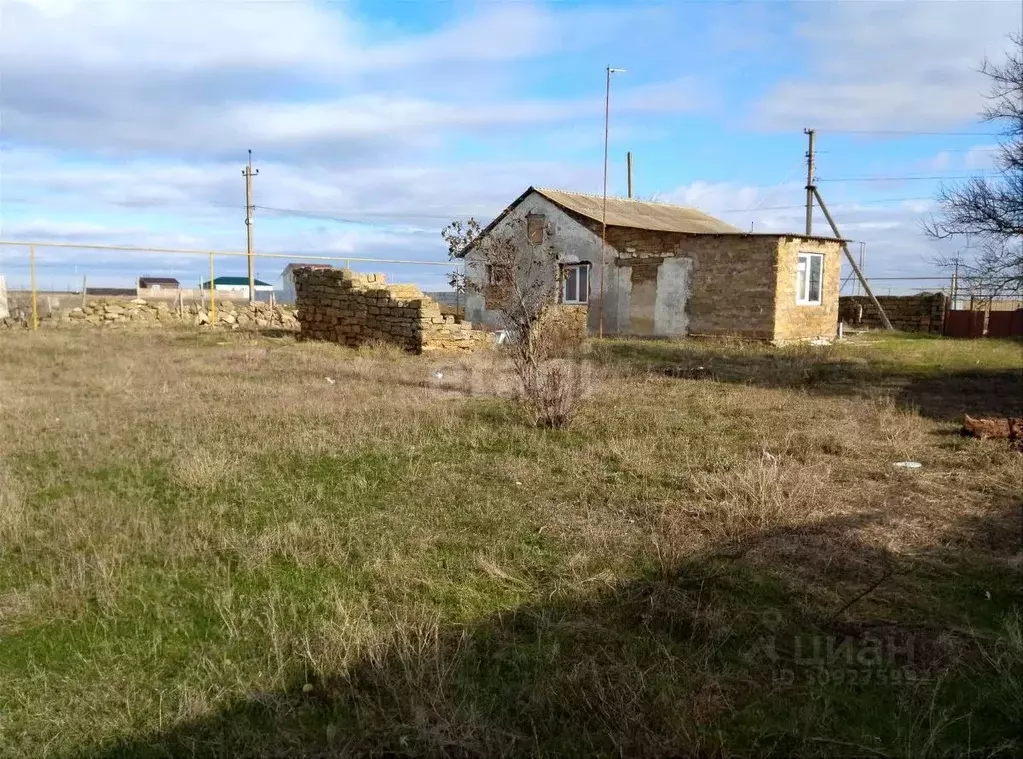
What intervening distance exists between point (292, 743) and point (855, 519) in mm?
3850

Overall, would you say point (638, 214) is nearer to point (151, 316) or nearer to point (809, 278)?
point (809, 278)

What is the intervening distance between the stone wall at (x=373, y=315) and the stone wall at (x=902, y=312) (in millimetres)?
17211

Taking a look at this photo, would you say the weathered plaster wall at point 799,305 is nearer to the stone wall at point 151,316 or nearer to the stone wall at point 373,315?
the stone wall at point 373,315

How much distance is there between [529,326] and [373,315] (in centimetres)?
838

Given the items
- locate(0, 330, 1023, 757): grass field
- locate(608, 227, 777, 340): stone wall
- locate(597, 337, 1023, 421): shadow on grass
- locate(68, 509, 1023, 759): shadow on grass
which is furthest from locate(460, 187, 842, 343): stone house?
locate(68, 509, 1023, 759): shadow on grass

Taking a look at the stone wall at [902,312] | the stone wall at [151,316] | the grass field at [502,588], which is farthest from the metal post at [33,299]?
the stone wall at [902,312]

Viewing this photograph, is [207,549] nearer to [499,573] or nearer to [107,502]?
[107,502]

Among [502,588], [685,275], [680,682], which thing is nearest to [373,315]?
[685,275]

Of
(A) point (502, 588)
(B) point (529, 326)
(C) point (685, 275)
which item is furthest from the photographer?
(C) point (685, 275)

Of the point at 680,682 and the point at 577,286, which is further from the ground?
the point at 577,286

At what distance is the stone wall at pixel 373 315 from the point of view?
1562 cm

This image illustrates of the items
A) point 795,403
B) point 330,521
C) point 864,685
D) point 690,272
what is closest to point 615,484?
point 330,521

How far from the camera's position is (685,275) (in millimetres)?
20531

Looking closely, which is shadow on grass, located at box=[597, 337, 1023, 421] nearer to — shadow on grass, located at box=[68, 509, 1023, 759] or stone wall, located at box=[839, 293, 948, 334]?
shadow on grass, located at box=[68, 509, 1023, 759]
